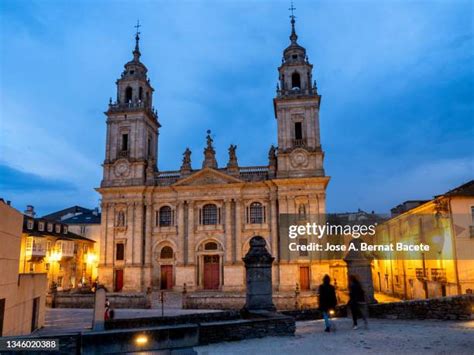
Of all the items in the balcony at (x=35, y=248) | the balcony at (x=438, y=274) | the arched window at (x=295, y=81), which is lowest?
the balcony at (x=438, y=274)

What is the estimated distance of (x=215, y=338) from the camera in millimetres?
10586

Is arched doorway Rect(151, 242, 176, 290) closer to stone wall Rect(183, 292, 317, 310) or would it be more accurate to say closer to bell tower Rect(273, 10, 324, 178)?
stone wall Rect(183, 292, 317, 310)

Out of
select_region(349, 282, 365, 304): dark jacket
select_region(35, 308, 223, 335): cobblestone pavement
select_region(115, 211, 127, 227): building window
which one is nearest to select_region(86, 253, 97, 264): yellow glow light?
select_region(115, 211, 127, 227): building window

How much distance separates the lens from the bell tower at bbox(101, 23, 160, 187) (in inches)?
1734

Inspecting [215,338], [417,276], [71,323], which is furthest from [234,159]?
[215,338]

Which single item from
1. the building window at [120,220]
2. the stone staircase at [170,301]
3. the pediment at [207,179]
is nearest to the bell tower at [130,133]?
the building window at [120,220]

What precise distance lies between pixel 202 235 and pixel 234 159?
27.8ft

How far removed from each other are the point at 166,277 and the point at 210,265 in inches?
187

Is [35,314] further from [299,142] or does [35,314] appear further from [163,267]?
[299,142]

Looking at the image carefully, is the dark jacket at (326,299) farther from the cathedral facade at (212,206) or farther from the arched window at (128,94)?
the arched window at (128,94)

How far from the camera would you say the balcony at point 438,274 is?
91.4 ft

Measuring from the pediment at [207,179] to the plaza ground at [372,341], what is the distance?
2838 centimetres

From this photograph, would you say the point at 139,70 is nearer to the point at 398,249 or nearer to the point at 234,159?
the point at 234,159

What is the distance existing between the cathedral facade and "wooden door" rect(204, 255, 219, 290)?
10cm
